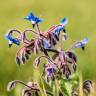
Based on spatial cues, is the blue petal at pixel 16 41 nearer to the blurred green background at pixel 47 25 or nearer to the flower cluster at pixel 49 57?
the flower cluster at pixel 49 57

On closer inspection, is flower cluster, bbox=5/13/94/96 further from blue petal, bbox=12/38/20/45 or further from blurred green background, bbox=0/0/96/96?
blurred green background, bbox=0/0/96/96

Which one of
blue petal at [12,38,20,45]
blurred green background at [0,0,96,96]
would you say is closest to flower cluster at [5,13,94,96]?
blue petal at [12,38,20,45]

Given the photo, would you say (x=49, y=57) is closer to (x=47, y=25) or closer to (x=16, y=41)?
(x=16, y=41)

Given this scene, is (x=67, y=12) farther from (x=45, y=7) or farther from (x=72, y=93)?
(x=72, y=93)

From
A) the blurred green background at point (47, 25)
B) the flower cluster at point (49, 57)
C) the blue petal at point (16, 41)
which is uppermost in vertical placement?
the blurred green background at point (47, 25)

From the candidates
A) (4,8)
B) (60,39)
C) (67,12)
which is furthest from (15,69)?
(4,8)

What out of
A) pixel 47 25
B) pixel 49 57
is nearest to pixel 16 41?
pixel 49 57

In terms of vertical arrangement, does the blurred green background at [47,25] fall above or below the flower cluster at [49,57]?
above

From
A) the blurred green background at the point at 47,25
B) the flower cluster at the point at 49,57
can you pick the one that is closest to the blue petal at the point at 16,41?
the flower cluster at the point at 49,57

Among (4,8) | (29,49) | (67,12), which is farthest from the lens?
(4,8)
